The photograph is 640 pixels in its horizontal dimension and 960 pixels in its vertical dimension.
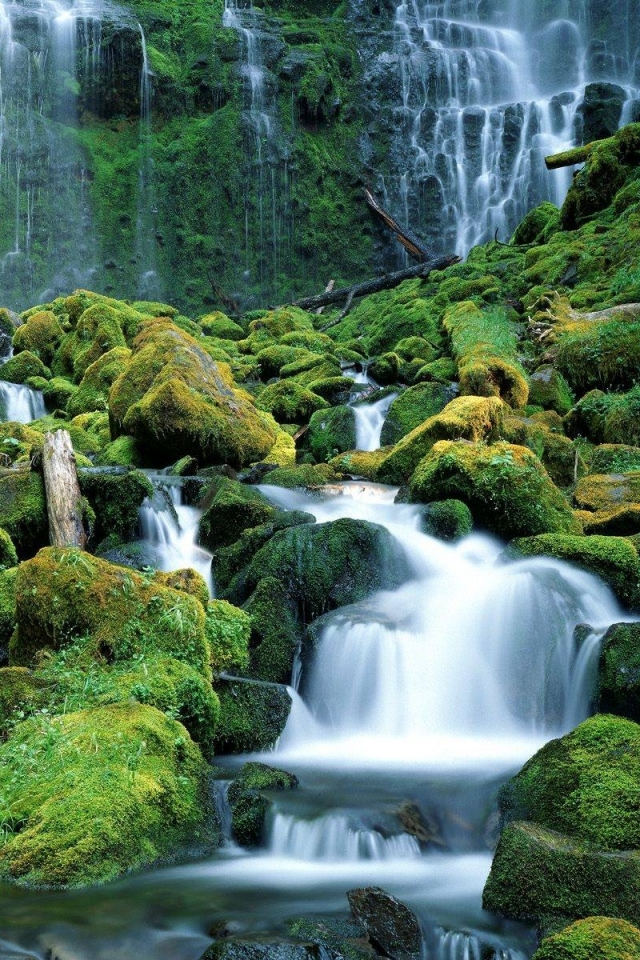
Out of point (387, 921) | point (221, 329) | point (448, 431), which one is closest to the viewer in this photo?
point (387, 921)

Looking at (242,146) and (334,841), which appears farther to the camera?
(242,146)

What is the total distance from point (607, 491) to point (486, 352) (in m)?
4.85

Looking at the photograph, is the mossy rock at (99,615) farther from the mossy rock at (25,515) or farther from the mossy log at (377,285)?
the mossy log at (377,285)

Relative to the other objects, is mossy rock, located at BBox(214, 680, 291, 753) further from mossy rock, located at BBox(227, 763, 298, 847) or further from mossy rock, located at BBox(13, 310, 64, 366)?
mossy rock, located at BBox(13, 310, 64, 366)

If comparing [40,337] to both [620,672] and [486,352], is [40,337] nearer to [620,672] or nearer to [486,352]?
[486,352]

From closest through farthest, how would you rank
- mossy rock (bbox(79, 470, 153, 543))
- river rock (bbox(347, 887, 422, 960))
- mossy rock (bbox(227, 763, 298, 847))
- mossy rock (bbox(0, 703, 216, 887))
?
river rock (bbox(347, 887, 422, 960)) < mossy rock (bbox(0, 703, 216, 887)) < mossy rock (bbox(227, 763, 298, 847)) < mossy rock (bbox(79, 470, 153, 543))

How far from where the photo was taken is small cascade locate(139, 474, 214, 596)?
31.2 ft

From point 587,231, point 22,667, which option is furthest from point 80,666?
point 587,231

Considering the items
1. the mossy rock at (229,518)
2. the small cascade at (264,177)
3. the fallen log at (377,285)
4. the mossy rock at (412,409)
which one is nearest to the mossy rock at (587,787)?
the mossy rock at (229,518)

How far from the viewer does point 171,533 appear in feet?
33.2

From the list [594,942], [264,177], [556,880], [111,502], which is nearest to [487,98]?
[264,177]

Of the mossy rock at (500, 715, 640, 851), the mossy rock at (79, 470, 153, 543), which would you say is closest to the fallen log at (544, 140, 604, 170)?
the mossy rock at (79, 470, 153, 543)

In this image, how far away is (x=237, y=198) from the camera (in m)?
33.2

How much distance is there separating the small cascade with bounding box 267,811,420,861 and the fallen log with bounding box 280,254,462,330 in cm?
2195
